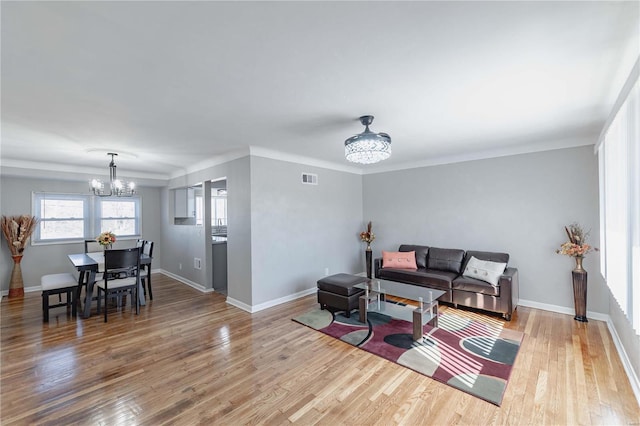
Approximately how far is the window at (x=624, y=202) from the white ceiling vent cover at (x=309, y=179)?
12.5 ft

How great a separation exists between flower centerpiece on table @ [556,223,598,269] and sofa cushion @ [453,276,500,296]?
3.30 ft

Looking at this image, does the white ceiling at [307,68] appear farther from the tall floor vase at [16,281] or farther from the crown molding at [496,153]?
the tall floor vase at [16,281]

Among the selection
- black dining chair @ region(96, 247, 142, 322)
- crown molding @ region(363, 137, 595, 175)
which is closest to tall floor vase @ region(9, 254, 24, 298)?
black dining chair @ region(96, 247, 142, 322)

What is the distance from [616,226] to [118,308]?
6.37 metres

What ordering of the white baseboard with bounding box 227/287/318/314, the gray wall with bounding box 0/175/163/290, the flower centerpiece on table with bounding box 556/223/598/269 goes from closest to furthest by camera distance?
the flower centerpiece on table with bounding box 556/223/598/269 < the white baseboard with bounding box 227/287/318/314 < the gray wall with bounding box 0/175/163/290

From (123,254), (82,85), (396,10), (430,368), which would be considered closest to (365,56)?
(396,10)

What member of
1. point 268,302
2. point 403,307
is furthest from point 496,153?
point 268,302

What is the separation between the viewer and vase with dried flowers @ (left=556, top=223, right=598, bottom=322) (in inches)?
138

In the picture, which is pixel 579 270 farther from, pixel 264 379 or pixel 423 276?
pixel 264 379

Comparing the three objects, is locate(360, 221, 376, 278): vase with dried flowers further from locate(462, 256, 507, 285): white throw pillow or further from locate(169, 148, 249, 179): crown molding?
locate(169, 148, 249, 179): crown molding

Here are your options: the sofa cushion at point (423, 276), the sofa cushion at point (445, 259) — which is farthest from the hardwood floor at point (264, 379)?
the sofa cushion at point (445, 259)

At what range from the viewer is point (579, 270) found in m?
3.55

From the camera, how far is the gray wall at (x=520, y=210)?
3.73m

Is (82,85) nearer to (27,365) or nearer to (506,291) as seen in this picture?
(27,365)
